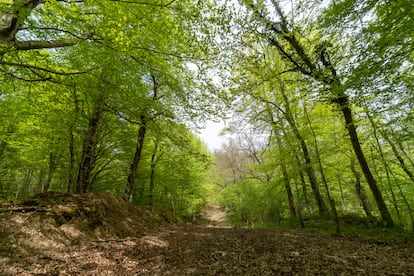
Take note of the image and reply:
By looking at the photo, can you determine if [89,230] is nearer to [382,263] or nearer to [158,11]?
[158,11]

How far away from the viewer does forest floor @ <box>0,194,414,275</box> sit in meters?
3.26

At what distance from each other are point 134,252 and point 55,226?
1.95 m

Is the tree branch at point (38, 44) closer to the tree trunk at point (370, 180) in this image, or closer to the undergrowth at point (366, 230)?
the tree trunk at point (370, 180)

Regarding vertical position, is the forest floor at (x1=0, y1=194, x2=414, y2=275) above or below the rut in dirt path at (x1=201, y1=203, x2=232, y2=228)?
above

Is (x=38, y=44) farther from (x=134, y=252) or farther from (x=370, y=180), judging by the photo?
(x=370, y=180)

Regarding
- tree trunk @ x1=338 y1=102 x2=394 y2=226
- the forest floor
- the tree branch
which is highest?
the tree branch

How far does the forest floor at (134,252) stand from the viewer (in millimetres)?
3256

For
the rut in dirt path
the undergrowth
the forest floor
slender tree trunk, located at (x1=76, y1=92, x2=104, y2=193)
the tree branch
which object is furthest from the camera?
the rut in dirt path

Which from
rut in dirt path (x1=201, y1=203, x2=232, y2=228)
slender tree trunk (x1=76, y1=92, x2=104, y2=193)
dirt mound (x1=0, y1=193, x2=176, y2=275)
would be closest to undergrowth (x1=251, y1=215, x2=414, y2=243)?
dirt mound (x1=0, y1=193, x2=176, y2=275)

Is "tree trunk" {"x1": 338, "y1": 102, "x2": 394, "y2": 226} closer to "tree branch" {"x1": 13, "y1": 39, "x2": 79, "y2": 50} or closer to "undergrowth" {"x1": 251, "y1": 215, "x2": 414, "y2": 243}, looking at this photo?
"undergrowth" {"x1": 251, "y1": 215, "x2": 414, "y2": 243}

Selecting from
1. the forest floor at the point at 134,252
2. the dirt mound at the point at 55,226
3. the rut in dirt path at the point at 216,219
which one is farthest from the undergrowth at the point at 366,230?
the rut in dirt path at the point at 216,219

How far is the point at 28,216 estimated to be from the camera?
13.3 ft

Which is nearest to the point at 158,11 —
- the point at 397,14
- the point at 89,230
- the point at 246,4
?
the point at 246,4

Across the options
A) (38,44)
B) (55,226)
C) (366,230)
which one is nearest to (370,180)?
(366,230)
